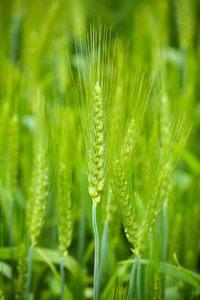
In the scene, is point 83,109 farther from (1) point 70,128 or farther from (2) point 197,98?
(2) point 197,98

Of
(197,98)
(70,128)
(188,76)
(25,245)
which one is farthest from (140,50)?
(25,245)

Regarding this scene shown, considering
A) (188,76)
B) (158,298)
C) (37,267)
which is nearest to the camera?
(158,298)

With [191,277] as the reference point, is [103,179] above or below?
above

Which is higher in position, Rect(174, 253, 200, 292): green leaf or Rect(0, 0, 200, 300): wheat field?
Rect(0, 0, 200, 300): wheat field

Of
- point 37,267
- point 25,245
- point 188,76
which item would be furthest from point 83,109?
point 188,76

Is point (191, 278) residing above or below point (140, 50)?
below

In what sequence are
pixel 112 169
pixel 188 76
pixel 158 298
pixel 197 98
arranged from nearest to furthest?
pixel 112 169 → pixel 158 298 → pixel 188 76 → pixel 197 98

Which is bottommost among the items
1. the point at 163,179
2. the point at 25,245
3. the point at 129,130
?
the point at 25,245

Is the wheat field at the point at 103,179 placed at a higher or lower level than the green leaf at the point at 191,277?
higher

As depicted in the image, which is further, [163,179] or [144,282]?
[144,282]

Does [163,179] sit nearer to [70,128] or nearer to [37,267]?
[70,128]
